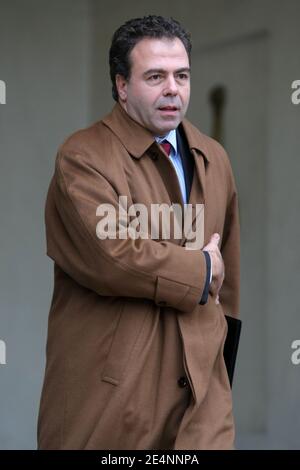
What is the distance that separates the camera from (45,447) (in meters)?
3.87

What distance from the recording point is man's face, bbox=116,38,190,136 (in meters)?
3.77

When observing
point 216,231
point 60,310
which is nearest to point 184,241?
point 216,231

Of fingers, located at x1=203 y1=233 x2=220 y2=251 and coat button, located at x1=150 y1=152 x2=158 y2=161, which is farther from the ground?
coat button, located at x1=150 y1=152 x2=158 y2=161

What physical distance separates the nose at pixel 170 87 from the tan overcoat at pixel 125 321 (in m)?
0.17

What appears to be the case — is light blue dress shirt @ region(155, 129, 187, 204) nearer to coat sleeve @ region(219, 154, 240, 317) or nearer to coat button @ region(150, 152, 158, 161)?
coat button @ region(150, 152, 158, 161)

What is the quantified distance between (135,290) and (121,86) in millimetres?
703

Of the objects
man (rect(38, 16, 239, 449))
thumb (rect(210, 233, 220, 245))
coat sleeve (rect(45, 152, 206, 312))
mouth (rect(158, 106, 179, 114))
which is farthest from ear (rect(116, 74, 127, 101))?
thumb (rect(210, 233, 220, 245))

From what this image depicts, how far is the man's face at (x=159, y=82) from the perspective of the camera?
12.4ft

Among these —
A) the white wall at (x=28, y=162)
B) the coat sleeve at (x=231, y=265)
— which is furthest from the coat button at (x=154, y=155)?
the white wall at (x=28, y=162)

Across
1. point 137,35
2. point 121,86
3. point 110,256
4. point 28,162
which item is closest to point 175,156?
point 121,86

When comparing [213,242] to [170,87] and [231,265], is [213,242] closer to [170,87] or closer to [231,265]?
[231,265]

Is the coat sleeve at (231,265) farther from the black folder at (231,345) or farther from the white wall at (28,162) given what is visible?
the white wall at (28,162)

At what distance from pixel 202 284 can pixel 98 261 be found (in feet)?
1.10
